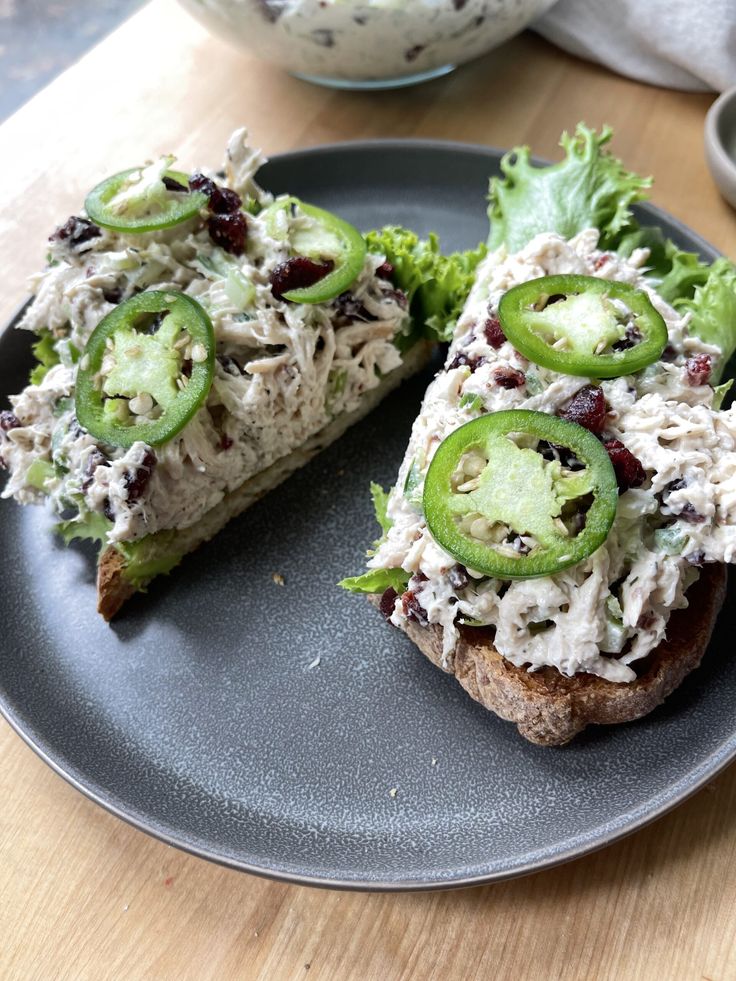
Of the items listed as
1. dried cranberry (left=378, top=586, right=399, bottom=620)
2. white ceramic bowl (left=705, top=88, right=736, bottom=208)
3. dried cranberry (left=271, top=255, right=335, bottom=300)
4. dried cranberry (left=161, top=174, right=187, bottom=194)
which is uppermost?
white ceramic bowl (left=705, top=88, right=736, bottom=208)

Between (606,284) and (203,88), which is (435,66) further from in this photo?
(606,284)

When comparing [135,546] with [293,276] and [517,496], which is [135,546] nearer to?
[293,276]

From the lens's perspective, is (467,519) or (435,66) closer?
(467,519)

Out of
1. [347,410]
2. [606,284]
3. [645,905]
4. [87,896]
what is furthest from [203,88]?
[645,905]

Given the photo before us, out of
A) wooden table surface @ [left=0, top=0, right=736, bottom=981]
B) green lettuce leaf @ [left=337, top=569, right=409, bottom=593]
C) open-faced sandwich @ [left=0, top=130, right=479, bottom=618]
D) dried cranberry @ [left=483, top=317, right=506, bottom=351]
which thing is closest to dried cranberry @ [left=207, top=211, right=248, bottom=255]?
open-faced sandwich @ [left=0, top=130, right=479, bottom=618]

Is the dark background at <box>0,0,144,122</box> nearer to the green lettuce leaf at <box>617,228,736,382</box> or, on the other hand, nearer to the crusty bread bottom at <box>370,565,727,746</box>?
the green lettuce leaf at <box>617,228,736,382</box>

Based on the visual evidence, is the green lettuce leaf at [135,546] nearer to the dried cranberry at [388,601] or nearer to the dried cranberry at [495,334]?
the dried cranberry at [388,601]

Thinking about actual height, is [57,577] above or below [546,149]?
below
